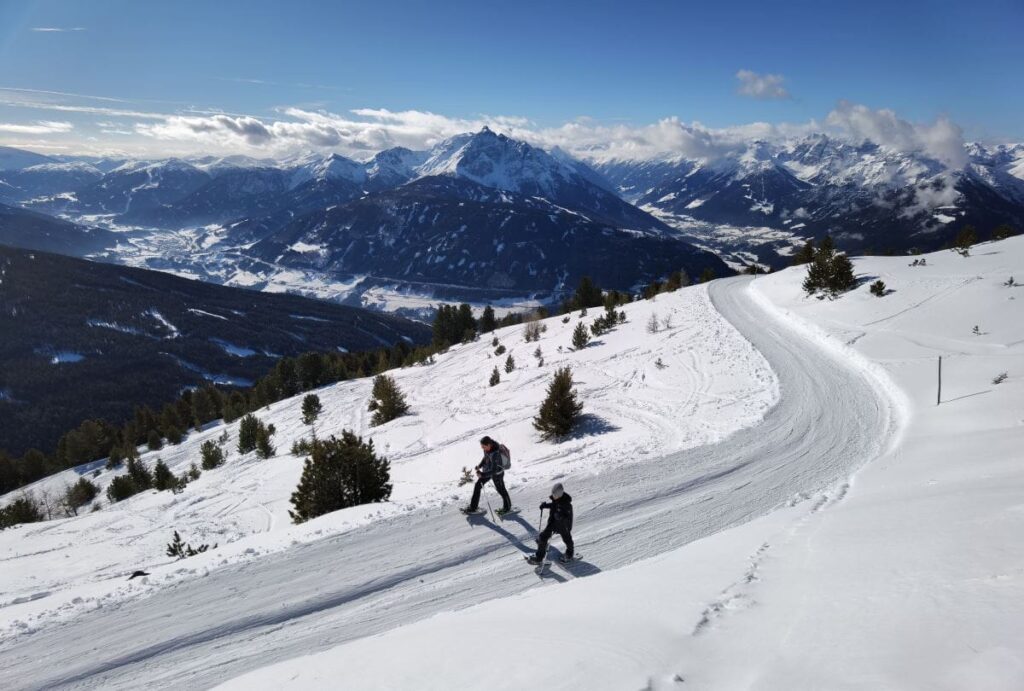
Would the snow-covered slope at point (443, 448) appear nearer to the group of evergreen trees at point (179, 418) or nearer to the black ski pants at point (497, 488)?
the black ski pants at point (497, 488)

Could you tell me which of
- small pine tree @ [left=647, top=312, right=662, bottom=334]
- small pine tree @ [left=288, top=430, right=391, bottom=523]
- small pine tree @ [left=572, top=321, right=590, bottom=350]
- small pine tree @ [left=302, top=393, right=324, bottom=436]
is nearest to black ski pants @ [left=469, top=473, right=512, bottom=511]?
small pine tree @ [left=288, top=430, right=391, bottom=523]

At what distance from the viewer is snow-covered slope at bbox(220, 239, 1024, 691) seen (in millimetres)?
3918

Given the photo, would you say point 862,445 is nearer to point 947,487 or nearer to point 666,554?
point 947,487

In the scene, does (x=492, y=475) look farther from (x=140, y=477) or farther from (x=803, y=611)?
(x=140, y=477)

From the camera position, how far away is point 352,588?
778 cm

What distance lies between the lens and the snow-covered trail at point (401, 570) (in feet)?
22.0

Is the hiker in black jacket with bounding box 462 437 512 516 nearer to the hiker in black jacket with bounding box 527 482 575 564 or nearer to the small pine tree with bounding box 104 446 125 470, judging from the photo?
the hiker in black jacket with bounding box 527 482 575 564

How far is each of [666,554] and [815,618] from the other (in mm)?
3204

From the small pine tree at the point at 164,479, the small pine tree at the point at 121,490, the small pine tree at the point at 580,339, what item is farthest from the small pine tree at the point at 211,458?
the small pine tree at the point at 580,339

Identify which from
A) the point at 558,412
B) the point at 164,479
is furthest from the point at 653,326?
the point at 164,479

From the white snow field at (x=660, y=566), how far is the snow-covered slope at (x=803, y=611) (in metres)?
0.03

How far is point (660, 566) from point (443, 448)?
12.9m

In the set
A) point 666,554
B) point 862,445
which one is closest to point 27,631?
point 666,554

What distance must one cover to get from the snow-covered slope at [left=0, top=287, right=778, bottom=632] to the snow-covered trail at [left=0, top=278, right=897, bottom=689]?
24.9 inches
